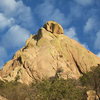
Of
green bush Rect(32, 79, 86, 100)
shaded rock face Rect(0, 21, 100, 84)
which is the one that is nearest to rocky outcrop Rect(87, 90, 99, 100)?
green bush Rect(32, 79, 86, 100)

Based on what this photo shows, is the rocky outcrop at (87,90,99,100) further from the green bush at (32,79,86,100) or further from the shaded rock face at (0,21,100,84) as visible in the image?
the shaded rock face at (0,21,100,84)

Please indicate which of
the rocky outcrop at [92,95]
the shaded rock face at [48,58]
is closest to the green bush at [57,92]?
the rocky outcrop at [92,95]

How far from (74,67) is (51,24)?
13.8 m

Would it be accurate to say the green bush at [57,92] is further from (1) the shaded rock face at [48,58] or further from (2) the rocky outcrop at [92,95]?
(1) the shaded rock face at [48,58]

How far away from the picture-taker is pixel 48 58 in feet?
228

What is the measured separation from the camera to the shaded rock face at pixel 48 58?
66.8m

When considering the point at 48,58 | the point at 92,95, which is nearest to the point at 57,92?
the point at 92,95

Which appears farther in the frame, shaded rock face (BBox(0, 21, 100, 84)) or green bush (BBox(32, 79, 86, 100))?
shaded rock face (BBox(0, 21, 100, 84))

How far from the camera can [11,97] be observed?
32.9 metres

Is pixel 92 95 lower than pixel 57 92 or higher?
higher

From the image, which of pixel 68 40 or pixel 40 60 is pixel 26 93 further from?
pixel 68 40

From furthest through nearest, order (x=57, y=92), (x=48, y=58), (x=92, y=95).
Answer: (x=48, y=58), (x=92, y=95), (x=57, y=92)

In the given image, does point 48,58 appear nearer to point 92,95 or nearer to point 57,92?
point 92,95

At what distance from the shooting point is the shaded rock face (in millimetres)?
66750
